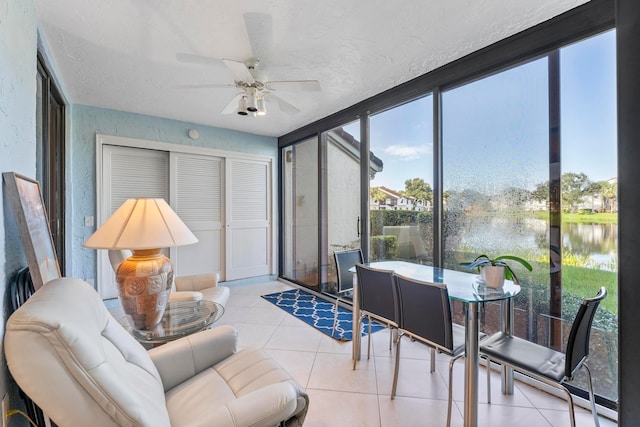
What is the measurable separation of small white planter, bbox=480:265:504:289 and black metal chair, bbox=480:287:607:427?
0.37 metres

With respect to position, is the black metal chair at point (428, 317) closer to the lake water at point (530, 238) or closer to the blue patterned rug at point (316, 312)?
the lake water at point (530, 238)

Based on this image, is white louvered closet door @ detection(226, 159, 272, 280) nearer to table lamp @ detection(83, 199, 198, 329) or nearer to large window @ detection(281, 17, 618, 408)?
large window @ detection(281, 17, 618, 408)

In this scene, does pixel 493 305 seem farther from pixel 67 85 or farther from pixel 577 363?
pixel 67 85

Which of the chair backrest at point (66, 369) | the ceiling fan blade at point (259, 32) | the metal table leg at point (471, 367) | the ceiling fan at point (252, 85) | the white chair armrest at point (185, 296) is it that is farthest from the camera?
the white chair armrest at point (185, 296)

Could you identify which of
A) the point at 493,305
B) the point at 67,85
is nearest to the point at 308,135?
the point at 67,85

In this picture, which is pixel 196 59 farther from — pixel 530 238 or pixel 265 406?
pixel 530 238

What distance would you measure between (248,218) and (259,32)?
123 inches

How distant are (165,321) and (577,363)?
92.3 inches

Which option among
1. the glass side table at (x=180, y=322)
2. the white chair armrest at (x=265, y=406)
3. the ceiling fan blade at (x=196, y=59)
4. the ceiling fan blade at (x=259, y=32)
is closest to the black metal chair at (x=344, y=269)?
the glass side table at (x=180, y=322)

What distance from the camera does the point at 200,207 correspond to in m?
4.40

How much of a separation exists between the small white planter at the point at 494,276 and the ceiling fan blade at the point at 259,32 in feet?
6.97

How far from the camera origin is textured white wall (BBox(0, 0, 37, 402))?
1.12 m

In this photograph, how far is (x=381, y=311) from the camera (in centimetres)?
211

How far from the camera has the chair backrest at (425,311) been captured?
65.0 inches
